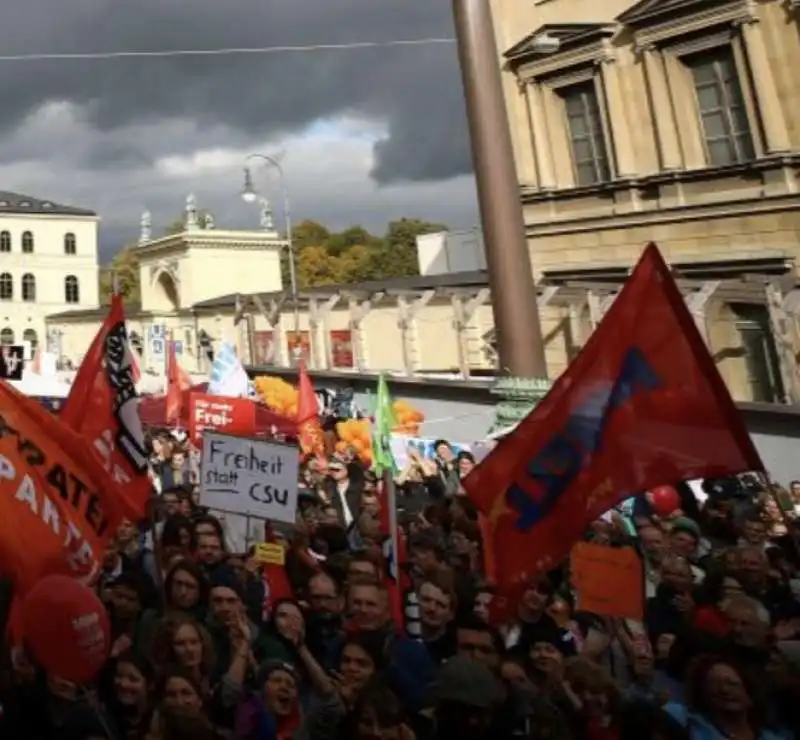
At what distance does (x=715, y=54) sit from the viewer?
19703 millimetres

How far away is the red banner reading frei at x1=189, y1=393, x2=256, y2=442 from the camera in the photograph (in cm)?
1564

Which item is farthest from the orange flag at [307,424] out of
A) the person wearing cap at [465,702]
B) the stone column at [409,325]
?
the person wearing cap at [465,702]

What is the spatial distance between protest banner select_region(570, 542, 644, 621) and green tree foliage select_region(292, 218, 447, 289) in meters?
64.9

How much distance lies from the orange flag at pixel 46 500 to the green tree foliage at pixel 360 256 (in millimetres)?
63701

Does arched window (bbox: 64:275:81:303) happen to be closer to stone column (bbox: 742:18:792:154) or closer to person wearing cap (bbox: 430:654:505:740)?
stone column (bbox: 742:18:792:154)

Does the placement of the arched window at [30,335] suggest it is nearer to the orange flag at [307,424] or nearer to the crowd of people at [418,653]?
the orange flag at [307,424]

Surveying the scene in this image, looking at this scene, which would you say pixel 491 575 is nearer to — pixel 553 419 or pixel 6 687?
pixel 553 419

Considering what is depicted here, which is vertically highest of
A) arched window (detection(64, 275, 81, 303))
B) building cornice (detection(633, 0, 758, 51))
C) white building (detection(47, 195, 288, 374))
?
arched window (detection(64, 275, 81, 303))

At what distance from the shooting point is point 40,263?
8869cm

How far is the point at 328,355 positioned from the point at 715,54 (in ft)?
44.8

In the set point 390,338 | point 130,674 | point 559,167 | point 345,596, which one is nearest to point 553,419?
point 345,596

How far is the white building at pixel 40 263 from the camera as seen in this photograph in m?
87.1

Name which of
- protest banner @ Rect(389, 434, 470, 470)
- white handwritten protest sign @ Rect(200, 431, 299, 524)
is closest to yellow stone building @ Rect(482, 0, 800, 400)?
protest banner @ Rect(389, 434, 470, 470)

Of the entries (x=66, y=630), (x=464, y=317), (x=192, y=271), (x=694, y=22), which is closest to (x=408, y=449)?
(x=464, y=317)
